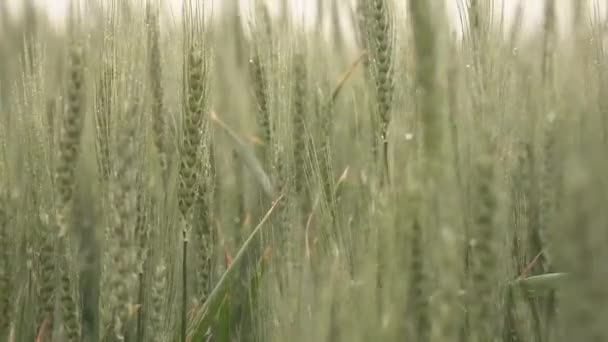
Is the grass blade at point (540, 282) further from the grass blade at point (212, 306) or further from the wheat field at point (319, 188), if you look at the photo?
the grass blade at point (212, 306)

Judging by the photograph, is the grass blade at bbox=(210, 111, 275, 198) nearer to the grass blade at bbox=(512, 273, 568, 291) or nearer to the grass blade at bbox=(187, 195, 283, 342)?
the grass blade at bbox=(187, 195, 283, 342)

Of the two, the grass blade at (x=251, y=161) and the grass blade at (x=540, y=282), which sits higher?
the grass blade at (x=251, y=161)

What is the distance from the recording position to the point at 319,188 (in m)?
1.18

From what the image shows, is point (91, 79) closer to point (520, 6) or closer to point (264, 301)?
point (264, 301)

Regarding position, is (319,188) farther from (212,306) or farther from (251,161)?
(251,161)

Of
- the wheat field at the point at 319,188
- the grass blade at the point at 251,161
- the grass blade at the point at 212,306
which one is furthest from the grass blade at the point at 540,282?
the grass blade at the point at 251,161

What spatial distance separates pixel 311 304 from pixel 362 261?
8 centimetres

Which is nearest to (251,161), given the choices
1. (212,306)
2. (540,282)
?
(212,306)

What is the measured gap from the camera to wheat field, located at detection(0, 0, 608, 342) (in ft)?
2.53

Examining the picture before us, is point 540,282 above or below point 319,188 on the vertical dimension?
below

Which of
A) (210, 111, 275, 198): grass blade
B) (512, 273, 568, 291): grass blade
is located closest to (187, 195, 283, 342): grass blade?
(210, 111, 275, 198): grass blade

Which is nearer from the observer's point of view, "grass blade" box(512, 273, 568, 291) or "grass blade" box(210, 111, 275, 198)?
"grass blade" box(512, 273, 568, 291)

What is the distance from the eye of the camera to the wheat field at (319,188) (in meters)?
0.77

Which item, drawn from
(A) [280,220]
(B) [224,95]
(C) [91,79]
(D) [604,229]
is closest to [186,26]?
(C) [91,79]
